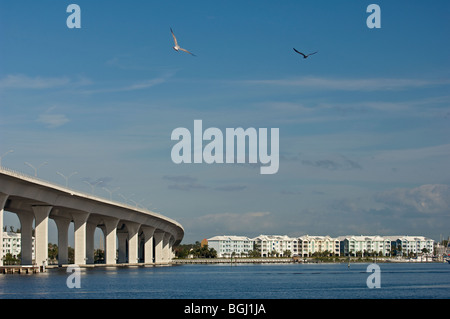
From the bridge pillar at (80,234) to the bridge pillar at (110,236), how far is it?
514 inches

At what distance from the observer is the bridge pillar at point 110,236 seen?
14338 centimetres

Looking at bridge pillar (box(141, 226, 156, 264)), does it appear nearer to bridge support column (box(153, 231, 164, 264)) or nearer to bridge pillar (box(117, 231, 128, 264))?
bridge pillar (box(117, 231, 128, 264))

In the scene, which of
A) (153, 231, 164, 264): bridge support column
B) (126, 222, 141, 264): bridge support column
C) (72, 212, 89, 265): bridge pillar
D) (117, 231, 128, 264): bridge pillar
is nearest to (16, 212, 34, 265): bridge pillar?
(72, 212, 89, 265): bridge pillar

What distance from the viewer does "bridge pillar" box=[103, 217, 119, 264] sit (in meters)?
143

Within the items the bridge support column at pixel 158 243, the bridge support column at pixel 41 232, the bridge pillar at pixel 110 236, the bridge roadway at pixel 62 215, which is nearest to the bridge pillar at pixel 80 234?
the bridge roadway at pixel 62 215

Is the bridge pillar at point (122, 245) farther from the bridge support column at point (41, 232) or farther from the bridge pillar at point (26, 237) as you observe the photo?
the bridge support column at point (41, 232)

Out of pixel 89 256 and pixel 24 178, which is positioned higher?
pixel 24 178

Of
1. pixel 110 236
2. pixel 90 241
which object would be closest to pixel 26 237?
pixel 110 236

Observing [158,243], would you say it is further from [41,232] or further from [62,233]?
[41,232]

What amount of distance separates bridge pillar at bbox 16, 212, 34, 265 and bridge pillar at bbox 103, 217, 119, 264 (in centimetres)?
2505
